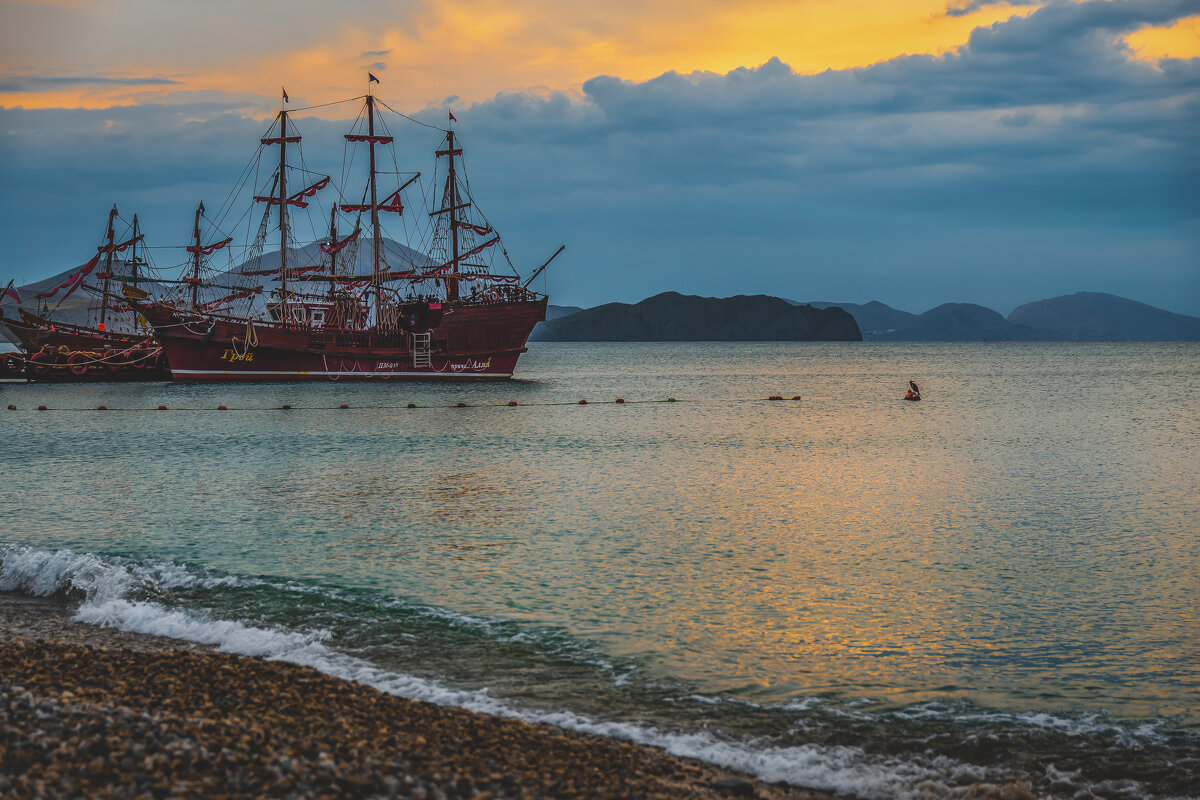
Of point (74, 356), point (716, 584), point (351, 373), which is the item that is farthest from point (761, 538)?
point (74, 356)

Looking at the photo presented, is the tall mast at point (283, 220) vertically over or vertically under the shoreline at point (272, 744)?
over

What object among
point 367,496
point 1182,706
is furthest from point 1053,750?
point 367,496

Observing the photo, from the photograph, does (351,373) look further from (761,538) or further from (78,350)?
(761,538)

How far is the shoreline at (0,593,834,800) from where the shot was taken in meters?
5.95

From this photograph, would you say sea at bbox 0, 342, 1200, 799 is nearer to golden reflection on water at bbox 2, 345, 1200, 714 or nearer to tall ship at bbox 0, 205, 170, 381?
golden reflection on water at bbox 2, 345, 1200, 714

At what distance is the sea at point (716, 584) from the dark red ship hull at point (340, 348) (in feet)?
123

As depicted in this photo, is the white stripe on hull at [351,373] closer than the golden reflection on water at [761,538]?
No

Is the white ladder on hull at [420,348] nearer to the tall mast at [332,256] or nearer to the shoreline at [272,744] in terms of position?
the tall mast at [332,256]

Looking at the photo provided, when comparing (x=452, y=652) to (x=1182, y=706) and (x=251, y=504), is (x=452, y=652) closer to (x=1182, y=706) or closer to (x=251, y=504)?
(x=1182, y=706)

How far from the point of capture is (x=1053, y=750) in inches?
316

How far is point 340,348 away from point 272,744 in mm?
67942

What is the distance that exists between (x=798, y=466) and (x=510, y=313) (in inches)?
1958

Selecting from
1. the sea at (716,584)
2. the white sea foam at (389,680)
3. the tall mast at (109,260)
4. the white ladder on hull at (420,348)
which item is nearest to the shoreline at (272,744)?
the white sea foam at (389,680)

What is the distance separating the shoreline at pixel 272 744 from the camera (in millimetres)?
5949
